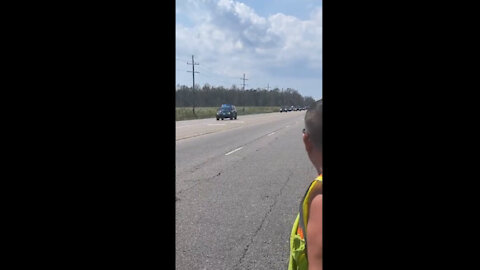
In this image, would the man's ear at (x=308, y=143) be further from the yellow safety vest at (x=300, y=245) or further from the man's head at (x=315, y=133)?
the yellow safety vest at (x=300, y=245)

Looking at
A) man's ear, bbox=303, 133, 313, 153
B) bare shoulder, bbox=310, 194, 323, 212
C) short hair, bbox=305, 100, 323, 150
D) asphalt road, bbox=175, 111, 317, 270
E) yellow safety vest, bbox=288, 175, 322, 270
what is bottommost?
asphalt road, bbox=175, 111, 317, 270

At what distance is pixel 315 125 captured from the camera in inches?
41.8

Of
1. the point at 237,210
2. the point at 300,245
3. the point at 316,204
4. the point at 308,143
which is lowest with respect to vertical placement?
the point at 237,210

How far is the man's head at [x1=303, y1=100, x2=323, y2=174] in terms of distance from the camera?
1.05 metres

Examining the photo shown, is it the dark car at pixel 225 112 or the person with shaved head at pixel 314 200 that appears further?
the dark car at pixel 225 112

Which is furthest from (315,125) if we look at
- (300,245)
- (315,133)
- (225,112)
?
(225,112)

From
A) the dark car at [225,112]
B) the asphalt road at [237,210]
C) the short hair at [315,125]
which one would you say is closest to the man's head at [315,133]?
the short hair at [315,125]

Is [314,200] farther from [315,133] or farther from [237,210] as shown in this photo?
[237,210]

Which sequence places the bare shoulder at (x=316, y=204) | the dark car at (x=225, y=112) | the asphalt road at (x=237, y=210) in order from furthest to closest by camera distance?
the dark car at (x=225, y=112), the asphalt road at (x=237, y=210), the bare shoulder at (x=316, y=204)

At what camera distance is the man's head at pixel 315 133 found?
105 centimetres

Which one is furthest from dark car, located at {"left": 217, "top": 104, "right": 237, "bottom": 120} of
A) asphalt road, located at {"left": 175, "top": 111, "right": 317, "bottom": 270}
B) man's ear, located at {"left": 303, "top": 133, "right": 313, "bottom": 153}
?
man's ear, located at {"left": 303, "top": 133, "right": 313, "bottom": 153}

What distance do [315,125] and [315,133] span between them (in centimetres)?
2

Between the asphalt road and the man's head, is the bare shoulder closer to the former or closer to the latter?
the man's head
